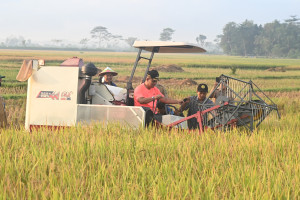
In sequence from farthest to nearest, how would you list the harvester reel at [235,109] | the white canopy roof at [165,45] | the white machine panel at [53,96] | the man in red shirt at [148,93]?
the white canopy roof at [165,45] → the man in red shirt at [148,93] → the white machine panel at [53,96] → the harvester reel at [235,109]

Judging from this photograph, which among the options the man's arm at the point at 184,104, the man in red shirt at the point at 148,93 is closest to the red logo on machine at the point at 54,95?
the man in red shirt at the point at 148,93

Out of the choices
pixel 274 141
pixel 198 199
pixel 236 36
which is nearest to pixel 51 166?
pixel 198 199

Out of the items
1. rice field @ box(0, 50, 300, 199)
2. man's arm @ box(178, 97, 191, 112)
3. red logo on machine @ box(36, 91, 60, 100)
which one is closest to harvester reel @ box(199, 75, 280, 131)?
rice field @ box(0, 50, 300, 199)

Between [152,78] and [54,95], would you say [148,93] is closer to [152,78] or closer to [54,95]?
[152,78]

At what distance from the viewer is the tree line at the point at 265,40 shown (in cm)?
11425

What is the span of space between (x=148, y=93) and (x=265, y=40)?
116060mm

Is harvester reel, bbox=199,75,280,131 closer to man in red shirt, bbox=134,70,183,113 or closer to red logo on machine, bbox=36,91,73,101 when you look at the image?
man in red shirt, bbox=134,70,183,113

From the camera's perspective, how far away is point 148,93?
24.6 ft

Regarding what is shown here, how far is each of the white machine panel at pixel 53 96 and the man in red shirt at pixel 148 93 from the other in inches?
41.4

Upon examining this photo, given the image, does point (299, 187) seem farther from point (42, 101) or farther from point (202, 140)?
point (42, 101)

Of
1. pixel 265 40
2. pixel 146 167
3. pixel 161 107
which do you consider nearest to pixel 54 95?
pixel 161 107

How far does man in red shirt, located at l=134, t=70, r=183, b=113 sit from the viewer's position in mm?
7293

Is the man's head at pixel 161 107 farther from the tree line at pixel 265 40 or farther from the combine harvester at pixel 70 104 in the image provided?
the tree line at pixel 265 40

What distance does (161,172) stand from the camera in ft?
14.0
